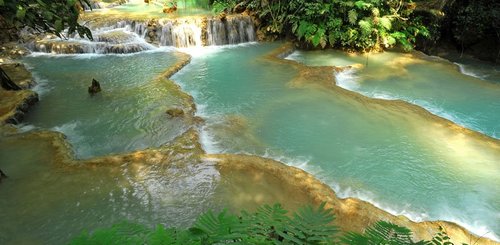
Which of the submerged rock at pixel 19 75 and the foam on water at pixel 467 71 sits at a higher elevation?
the foam on water at pixel 467 71

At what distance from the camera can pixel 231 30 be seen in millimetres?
13156

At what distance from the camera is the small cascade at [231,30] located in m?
13.0

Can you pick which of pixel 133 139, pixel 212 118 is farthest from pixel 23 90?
pixel 212 118

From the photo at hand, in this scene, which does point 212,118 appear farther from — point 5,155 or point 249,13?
point 249,13

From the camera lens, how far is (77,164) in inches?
222

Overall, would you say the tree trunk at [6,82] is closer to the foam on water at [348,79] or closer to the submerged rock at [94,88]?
the submerged rock at [94,88]

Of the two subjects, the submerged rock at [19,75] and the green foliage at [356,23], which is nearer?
the submerged rock at [19,75]

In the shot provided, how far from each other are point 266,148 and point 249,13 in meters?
8.58

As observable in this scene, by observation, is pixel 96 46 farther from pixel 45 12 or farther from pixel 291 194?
pixel 291 194

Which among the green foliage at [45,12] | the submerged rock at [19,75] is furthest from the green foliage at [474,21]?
the submerged rock at [19,75]

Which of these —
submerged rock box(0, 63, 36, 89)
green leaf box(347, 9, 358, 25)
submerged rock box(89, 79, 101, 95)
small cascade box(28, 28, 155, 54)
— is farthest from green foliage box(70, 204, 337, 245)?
small cascade box(28, 28, 155, 54)

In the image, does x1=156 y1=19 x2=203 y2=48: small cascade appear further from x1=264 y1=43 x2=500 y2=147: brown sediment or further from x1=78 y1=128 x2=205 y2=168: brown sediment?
x1=78 y1=128 x2=205 y2=168: brown sediment

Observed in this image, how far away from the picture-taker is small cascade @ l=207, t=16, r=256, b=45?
1297cm

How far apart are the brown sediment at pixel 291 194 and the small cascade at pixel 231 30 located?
8.00 meters
